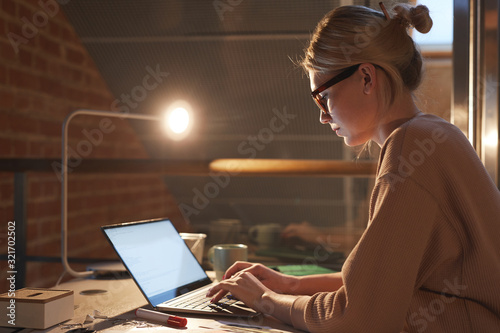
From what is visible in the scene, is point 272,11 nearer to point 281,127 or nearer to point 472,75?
point 281,127

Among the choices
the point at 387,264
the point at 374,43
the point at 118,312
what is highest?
the point at 374,43

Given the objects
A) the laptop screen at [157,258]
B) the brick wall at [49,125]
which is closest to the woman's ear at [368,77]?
the laptop screen at [157,258]

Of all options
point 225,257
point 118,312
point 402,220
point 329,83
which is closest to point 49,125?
point 225,257

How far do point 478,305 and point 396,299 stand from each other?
16 cm

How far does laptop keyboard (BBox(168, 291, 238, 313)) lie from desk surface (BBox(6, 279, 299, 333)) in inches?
1.2

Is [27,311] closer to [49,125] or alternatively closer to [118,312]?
[118,312]

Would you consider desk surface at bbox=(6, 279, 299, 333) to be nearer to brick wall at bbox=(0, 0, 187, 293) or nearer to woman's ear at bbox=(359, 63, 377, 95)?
woman's ear at bbox=(359, 63, 377, 95)

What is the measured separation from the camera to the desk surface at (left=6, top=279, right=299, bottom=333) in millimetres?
872

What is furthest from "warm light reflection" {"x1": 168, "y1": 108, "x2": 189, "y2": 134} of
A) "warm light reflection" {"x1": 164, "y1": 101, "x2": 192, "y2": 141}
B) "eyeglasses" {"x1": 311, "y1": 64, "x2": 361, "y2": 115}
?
"eyeglasses" {"x1": 311, "y1": 64, "x2": 361, "y2": 115}

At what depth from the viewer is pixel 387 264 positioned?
763mm

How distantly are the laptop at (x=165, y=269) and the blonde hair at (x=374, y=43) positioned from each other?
1.66ft

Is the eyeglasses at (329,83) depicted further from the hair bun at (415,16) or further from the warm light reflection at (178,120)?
the warm light reflection at (178,120)

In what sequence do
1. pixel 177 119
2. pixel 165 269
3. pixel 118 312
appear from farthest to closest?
pixel 177 119
pixel 165 269
pixel 118 312

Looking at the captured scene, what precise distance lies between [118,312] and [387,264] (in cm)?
54
